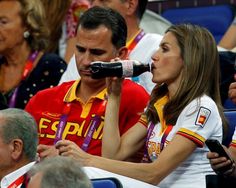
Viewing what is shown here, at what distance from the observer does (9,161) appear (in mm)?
4785

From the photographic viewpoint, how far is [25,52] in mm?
6680

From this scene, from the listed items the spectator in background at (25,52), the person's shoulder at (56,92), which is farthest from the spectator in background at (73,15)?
the person's shoulder at (56,92)

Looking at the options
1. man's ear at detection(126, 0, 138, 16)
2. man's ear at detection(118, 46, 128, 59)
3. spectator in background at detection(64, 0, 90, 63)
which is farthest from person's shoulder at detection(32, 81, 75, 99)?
spectator in background at detection(64, 0, 90, 63)

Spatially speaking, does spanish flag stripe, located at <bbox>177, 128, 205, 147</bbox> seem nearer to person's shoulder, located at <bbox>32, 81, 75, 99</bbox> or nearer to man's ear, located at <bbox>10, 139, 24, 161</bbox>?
man's ear, located at <bbox>10, 139, 24, 161</bbox>

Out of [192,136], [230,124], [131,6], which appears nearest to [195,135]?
[192,136]

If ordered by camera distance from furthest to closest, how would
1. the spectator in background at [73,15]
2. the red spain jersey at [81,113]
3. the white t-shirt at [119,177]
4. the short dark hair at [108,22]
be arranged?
the spectator in background at [73,15] < the short dark hair at [108,22] < the red spain jersey at [81,113] < the white t-shirt at [119,177]

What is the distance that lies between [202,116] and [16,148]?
934 mm

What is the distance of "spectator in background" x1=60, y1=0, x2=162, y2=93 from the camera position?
235 inches

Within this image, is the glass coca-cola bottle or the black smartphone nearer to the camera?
the black smartphone

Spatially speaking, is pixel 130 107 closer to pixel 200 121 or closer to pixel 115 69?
pixel 115 69

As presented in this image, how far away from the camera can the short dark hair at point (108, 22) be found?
5.41 m

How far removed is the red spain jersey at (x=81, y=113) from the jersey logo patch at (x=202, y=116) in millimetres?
601

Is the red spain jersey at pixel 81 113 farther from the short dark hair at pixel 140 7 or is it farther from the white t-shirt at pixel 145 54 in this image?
the short dark hair at pixel 140 7

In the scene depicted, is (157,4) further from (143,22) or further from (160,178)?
(160,178)
